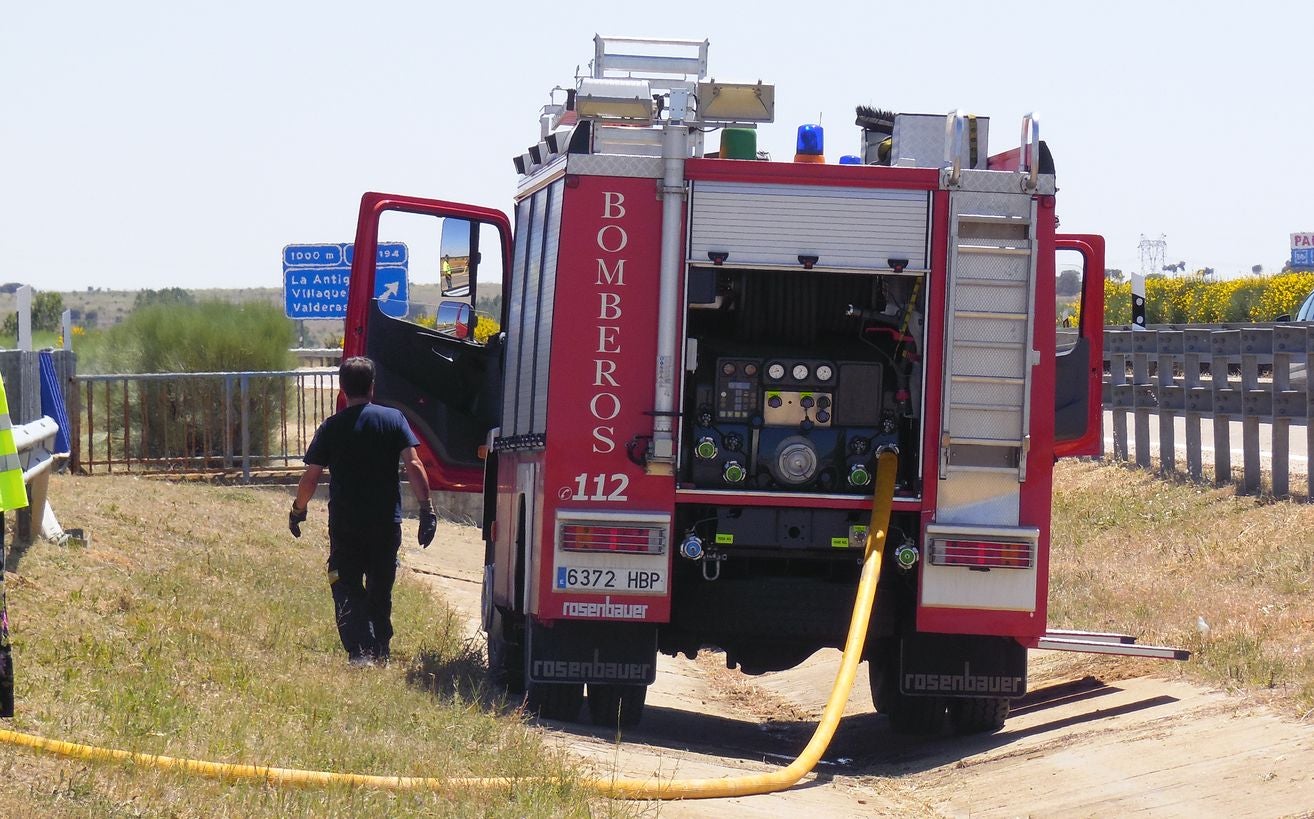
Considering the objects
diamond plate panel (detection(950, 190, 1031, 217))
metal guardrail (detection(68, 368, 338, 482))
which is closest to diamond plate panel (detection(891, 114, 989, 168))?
diamond plate panel (detection(950, 190, 1031, 217))

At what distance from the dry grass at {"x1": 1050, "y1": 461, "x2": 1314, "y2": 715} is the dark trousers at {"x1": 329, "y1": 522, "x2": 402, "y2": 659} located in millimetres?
4384

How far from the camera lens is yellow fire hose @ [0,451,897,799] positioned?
6.52 meters

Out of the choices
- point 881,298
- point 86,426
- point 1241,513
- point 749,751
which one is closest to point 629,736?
point 749,751

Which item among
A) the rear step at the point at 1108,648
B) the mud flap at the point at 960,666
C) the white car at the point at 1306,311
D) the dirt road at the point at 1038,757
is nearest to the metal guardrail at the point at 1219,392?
the dirt road at the point at 1038,757

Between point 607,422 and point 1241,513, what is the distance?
347 inches

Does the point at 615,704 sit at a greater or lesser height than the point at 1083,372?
lesser

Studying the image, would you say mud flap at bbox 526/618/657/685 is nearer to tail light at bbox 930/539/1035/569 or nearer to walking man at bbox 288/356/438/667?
walking man at bbox 288/356/438/667

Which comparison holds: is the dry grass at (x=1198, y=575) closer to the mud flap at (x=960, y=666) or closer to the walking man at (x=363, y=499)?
the mud flap at (x=960, y=666)

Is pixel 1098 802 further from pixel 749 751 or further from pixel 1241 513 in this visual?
pixel 1241 513

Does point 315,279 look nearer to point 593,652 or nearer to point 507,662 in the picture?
point 507,662

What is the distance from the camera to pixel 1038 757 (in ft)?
28.8

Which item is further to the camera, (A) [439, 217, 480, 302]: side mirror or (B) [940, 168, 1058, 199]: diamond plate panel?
(A) [439, 217, 480, 302]: side mirror

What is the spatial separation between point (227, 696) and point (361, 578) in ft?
6.20

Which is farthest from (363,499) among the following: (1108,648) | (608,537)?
(1108,648)
